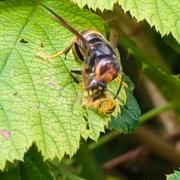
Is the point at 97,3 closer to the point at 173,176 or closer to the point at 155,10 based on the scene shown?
the point at 155,10

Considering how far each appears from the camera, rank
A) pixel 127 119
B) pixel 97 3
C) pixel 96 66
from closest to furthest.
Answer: pixel 96 66
pixel 97 3
pixel 127 119

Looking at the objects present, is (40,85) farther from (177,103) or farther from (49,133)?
(177,103)

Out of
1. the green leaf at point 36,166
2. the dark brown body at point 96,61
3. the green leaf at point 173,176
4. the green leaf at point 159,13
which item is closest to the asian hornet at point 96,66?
the dark brown body at point 96,61

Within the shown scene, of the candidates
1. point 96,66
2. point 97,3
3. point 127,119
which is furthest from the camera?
point 127,119

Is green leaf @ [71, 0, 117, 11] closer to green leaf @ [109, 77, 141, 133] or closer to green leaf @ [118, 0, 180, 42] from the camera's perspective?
green leaf @ [118, 0, 180, 42]

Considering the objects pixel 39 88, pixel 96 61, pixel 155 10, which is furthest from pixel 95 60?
pixel 155 10

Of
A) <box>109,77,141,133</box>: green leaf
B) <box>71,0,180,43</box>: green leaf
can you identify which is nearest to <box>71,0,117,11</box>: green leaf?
<box>71,0,180,43</box>: green leaf

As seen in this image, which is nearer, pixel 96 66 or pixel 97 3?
pixel 96 66

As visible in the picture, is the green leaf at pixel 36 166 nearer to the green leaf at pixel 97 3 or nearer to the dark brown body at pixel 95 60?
the dark brown body at pixel 95 60
